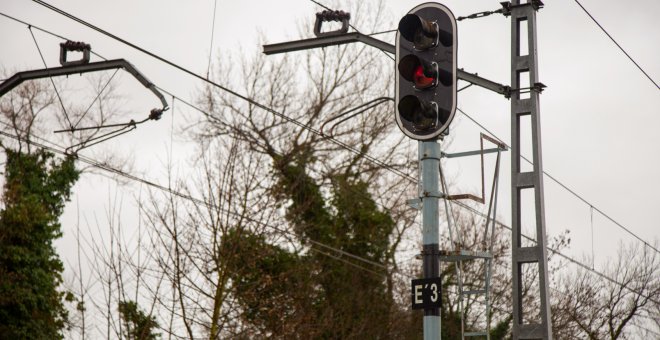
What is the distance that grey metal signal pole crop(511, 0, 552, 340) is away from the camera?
480 inches

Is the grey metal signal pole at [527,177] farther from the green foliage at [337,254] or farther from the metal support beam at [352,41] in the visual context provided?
the green foliage at [337,254]

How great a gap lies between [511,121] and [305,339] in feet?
35.5

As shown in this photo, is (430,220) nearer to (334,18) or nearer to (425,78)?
(425,78)

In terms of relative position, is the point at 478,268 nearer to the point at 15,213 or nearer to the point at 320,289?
the point at 320,289

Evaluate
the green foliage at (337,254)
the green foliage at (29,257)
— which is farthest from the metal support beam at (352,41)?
the green foliage at (29,257)

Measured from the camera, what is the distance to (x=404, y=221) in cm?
3397

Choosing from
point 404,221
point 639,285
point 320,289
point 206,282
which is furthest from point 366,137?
point 206,282

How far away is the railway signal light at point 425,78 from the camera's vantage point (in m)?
8.37

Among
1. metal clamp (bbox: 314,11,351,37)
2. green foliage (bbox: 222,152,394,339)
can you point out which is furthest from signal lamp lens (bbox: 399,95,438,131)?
green foliage (bbox: 222,152,394,339)

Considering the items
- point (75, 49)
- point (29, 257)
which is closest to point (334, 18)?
point (75, 49)

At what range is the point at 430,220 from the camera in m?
9.07

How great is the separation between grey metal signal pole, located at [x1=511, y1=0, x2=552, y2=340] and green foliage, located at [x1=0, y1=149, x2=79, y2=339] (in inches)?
710

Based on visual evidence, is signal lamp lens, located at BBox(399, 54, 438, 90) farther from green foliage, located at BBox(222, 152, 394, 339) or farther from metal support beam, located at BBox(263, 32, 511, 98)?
green foliage, located at BBox(222, 152, 394, 339)

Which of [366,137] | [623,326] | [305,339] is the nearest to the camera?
[305,339]
